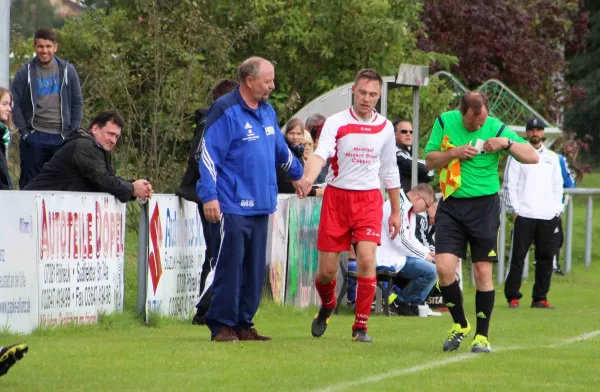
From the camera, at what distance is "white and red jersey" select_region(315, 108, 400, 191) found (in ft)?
37.0

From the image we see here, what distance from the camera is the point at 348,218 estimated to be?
11.4 m

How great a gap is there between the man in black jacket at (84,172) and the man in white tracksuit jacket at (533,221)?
258 inches

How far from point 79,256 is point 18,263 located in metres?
0.95

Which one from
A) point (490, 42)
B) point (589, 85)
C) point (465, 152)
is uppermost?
point (490, 42)

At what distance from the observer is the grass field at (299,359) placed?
8.15m

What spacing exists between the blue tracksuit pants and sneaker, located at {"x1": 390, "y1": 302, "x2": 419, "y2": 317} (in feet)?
16.3

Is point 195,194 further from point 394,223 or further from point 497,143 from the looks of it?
point 497,143

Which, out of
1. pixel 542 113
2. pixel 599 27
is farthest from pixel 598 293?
pixel 599 27

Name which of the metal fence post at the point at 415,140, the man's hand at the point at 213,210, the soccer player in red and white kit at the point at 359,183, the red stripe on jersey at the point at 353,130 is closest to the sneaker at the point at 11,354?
the man's hand at the point at 213,210

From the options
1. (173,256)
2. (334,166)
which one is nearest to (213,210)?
(334,166)

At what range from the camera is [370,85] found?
36.6 feet

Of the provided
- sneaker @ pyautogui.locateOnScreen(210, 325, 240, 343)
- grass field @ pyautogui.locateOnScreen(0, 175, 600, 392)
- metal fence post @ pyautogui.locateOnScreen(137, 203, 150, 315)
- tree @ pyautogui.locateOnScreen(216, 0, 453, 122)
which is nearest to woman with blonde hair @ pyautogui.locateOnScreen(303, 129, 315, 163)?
grass field @ pyautogui.locateOnScreen(0, 175, 600, 392)

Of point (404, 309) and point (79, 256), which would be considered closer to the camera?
point (79, 256)

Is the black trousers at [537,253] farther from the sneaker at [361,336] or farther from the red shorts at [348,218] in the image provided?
the sneaker at [361,336]
